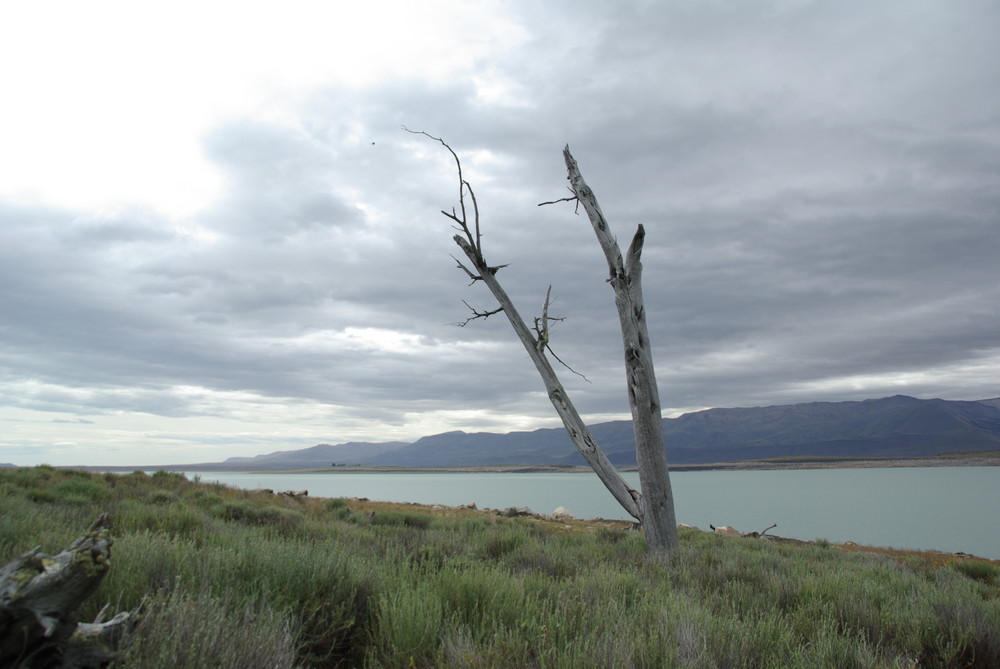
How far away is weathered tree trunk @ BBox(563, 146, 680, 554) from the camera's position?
8.98 metres

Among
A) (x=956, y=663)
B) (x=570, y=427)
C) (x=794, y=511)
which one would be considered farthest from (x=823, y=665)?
(x=794, y=511)

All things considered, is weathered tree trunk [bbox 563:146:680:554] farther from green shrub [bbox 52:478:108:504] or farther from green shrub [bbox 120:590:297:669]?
A: green shrub [bbox 52:478:108:504]

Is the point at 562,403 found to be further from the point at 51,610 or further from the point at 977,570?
the point at 977,570

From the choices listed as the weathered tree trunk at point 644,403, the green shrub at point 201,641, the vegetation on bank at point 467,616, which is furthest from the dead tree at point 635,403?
the green shrub at point 201,641

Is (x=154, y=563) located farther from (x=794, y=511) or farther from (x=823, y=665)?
(x=794, y=511)

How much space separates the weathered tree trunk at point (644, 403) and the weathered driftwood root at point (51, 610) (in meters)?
7.70

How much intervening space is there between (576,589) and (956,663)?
2925 mm

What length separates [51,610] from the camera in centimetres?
205

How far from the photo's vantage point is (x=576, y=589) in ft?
16.7

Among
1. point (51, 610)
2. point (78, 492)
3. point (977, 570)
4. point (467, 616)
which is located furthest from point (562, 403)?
point (977, 570)

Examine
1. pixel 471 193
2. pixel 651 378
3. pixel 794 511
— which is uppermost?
pixel 471 193

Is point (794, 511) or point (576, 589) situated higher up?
point (576, 589)

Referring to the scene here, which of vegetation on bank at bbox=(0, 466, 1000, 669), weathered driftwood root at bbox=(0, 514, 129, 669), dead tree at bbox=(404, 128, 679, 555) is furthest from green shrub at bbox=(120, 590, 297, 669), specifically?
dead tree at bbox=(404, 128, 679, 555)

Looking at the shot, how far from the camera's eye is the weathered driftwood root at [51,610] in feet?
6.48
